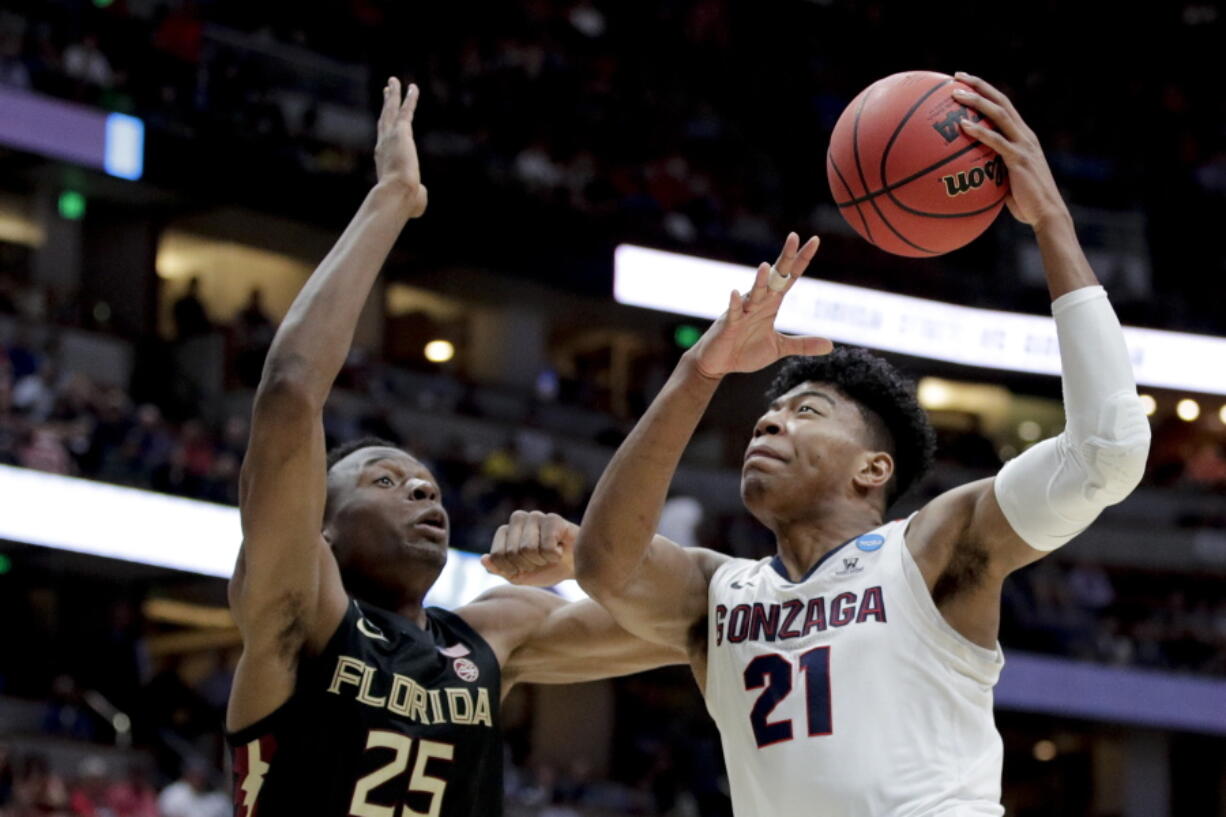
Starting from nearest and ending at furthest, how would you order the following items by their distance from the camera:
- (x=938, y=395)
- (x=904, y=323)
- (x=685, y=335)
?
(x=904, y=323)
(x=685, y=335)
(x=938, y=395)

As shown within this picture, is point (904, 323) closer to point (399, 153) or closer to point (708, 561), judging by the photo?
point (708, 561)

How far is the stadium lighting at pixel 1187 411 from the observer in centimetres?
2588

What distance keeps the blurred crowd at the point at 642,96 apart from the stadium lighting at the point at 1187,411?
7.19 feet

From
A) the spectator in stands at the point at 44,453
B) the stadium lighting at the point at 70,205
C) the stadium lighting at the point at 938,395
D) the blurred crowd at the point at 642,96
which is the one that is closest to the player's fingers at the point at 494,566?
the spectator in stands at the point at 44,453

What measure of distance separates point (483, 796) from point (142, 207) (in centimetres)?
1690

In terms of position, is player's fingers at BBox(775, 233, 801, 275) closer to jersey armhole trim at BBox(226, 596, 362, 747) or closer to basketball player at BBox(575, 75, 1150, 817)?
basketball player at BBox(575, 75, 1150, 817)

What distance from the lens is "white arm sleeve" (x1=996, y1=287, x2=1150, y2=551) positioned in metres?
3.64

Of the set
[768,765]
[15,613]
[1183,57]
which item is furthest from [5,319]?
[1183,57]

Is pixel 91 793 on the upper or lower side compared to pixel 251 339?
lower

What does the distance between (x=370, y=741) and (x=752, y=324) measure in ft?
4.44

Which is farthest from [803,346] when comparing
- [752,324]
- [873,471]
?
[873,471]

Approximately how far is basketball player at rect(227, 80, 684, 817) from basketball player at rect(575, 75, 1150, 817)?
15.8 inches

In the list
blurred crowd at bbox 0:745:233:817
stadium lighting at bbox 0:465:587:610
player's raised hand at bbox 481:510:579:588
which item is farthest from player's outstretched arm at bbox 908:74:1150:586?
stadium lighting at bbox 0:465:587:610

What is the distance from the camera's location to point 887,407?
4.55 meters
